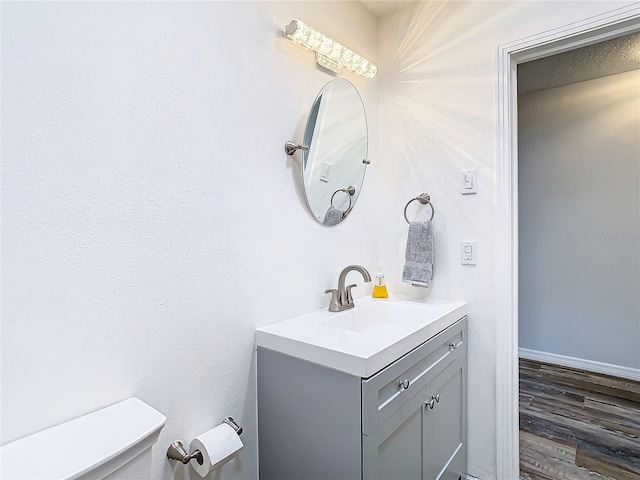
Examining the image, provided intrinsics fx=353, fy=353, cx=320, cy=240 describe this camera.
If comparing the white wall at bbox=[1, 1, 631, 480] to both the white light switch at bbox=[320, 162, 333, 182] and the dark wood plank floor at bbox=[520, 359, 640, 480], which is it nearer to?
the white light switch at bbox=[320, 162, 333, 182]

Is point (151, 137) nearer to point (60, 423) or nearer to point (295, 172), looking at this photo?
point (295, 172)

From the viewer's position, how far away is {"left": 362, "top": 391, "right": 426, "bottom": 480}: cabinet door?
1040mm

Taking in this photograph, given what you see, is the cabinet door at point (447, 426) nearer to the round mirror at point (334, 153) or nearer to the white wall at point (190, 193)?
the white wall at point (190, 193)

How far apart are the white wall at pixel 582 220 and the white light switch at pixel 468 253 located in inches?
73.4

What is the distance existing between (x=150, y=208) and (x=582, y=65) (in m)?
3.17

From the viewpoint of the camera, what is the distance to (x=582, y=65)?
104 inches

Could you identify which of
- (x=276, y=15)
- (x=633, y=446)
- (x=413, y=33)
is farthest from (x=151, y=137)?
(x=633, y=446)

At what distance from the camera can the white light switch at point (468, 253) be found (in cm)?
170

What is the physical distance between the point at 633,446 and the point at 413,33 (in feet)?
8.20

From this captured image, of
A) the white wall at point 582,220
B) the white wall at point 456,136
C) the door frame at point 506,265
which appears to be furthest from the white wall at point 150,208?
the white wall at point 582,220

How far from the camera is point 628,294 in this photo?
2.73m

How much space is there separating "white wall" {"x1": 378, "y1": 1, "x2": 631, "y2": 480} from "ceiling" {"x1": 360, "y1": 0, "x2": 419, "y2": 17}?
0.13ft

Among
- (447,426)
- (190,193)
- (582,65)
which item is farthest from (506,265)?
(582,65)

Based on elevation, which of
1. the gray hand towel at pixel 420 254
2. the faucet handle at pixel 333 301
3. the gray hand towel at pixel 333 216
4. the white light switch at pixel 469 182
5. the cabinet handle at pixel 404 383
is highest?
the white light switch at pixel 469 182
